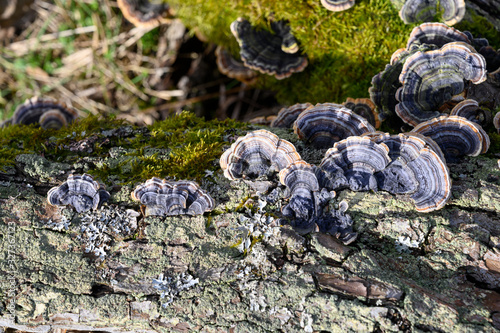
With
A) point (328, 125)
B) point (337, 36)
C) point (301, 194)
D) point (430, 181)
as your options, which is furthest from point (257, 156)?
point (337, 36)

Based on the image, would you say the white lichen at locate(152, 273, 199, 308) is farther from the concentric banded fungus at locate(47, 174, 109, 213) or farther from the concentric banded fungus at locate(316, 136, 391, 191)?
the concentric banded fungus at locate(316, 136, 391, 191)

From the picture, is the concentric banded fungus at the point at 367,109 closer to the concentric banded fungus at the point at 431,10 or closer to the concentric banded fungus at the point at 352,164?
the concentric banded fungus at the point at 431,10

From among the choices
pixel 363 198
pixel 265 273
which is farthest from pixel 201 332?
pixel 363 198

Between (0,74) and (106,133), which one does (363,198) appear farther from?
(0,74)

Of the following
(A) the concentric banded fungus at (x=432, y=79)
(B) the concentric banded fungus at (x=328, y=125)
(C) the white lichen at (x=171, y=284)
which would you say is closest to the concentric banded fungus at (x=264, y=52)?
(A) the concentric banded fungus at (x=432, y=79)

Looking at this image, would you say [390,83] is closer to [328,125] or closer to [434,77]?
[434,77]

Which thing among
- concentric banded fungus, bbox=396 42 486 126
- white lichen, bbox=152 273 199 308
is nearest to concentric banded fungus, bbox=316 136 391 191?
concentric banded fungus, bbox=396 42 486 126

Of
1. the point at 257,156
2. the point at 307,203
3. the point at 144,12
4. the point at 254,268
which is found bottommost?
the point at 254,268
